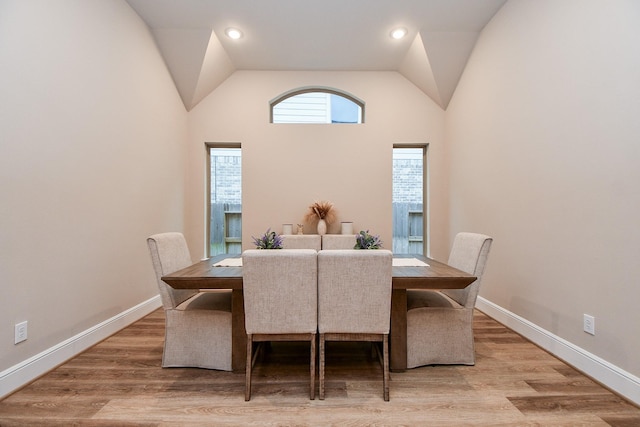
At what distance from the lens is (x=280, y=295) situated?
5.12 ft

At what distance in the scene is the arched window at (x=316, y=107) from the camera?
4027 mm

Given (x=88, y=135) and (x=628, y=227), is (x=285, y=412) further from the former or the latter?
(x=88, y=135)

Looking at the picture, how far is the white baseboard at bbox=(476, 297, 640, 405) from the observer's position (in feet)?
5.31

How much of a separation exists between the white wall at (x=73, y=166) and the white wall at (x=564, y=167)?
3.60m

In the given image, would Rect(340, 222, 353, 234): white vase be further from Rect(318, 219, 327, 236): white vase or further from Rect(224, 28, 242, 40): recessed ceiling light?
Rect(224, 28, 242, 40): recessed ceiling light

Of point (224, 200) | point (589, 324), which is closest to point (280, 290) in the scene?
point (589, 324)

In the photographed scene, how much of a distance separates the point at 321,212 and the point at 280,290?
230 centimetres

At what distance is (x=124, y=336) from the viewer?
2.47m

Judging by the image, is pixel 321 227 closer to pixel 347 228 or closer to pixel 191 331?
pixel 347 228

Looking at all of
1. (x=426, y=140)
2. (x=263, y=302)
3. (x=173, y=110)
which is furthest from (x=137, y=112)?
(x=426, y=140)

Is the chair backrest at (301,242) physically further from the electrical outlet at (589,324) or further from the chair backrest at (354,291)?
the electrical outlet at (589,324)

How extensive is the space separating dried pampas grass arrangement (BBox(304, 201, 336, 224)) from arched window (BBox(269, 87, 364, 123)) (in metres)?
1.20

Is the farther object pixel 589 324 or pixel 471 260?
pixel 471 260

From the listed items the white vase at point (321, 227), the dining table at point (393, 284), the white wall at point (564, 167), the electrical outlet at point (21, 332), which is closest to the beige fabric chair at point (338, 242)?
the dining table at point (393, 284)
